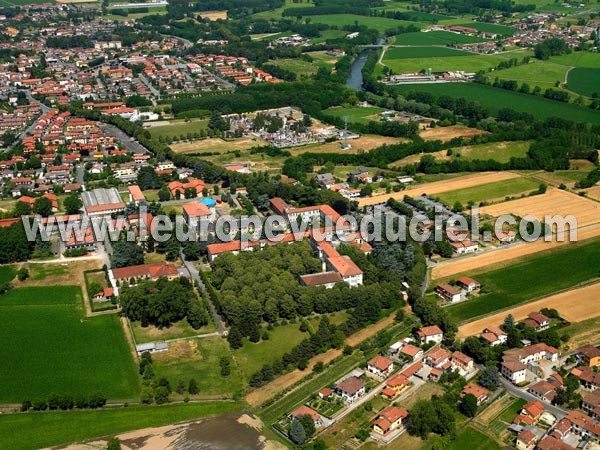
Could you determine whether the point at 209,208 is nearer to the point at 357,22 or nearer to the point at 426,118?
the point at 426,118

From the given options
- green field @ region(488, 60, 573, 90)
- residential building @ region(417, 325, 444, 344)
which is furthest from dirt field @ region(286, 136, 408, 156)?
residential building @ region(417, 325, 444, 344)

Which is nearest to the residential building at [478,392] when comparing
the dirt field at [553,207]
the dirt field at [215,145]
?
the dirt field at [553,207]

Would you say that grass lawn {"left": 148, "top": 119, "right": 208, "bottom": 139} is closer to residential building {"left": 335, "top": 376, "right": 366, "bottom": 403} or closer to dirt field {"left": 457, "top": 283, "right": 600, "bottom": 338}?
dirt field {"left": 457, "top": 283, "right": 600, "bottom": 338}

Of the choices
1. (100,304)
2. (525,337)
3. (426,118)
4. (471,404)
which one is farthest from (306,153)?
(471,404)

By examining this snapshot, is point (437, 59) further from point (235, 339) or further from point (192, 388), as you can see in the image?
point (192, 388)

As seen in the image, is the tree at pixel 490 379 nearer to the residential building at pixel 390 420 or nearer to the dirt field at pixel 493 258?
the residential building at pixel 390 420

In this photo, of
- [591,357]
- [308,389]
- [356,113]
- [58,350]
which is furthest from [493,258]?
→ [356,113]
